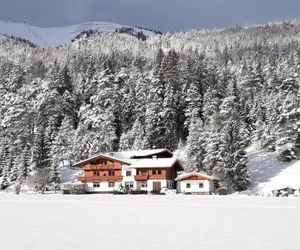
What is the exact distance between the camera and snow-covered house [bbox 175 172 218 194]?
8050cm

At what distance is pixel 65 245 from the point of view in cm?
1820

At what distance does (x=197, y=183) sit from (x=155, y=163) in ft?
34.3

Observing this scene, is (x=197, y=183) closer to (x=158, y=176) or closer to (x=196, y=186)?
(x=196, y=186)

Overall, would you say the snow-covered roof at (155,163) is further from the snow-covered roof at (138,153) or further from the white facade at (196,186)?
the white facade at (196,186)

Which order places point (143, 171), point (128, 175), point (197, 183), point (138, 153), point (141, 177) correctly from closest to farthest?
point (197, 183), point (141, 177), point (143, 171), point (128, 175), point (138, 153)

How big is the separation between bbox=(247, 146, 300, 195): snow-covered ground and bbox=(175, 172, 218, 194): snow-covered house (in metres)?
6.98

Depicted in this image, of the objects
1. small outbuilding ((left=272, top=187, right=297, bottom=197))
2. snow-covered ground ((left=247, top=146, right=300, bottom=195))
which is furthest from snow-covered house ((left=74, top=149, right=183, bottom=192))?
small outbuilding ((left=272, top=187, right=297, bottom=197))

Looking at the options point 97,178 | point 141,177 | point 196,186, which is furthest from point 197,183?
point 97,178

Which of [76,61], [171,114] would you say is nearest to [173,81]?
[171,114]

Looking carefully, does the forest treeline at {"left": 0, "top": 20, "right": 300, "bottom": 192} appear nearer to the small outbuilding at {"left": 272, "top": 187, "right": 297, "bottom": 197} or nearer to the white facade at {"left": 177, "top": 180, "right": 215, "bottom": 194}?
the white facade at {"left": 177, "top": 180, "right": 215, "bottom": 194}

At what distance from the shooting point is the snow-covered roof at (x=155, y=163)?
87.8 m

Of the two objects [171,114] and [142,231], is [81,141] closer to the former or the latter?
[171,114]

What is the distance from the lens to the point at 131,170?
91500 mm

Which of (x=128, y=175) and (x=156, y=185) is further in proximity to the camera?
(x=128, y=175)
